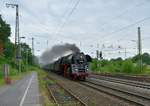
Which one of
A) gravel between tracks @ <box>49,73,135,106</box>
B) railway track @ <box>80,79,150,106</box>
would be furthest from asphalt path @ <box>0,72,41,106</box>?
railway track @ <box>80,79,150,106</box>

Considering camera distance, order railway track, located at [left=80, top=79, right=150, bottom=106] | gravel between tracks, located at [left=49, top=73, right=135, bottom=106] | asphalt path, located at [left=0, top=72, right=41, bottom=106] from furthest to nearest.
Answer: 1. asphalt path, located at [left=0, top=72, right=41, bottom=106]
2. gravel between tracks, located at [left=49, top=73, right=135, bottom=106]
3. railway track, located at [left=80, top=79, right=150, bottom=106]

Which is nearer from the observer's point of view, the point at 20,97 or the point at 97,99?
the point at 97,99

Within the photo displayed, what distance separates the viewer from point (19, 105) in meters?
17.8

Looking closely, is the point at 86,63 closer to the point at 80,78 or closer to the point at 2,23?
the point at 80,78

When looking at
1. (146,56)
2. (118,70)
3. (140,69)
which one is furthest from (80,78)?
(146,56)

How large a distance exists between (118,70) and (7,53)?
1954 inches

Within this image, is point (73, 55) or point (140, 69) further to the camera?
point (140, 69)

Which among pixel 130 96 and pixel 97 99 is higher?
pixel 130 96

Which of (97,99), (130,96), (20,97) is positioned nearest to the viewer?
(97,99)

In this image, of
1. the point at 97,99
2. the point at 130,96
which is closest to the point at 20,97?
the point at 97,99

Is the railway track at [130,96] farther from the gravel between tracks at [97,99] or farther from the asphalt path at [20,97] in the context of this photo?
the asphalt path at [20,97]

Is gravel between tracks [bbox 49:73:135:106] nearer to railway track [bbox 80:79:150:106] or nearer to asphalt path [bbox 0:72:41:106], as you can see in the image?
railway track [bbox 80:79:150:106]

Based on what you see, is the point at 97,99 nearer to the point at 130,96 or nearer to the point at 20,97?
the point at 130,96

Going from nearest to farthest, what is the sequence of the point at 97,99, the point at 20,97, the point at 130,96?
the point at 97,99 < the point at 130,96 < the point at 20,97
